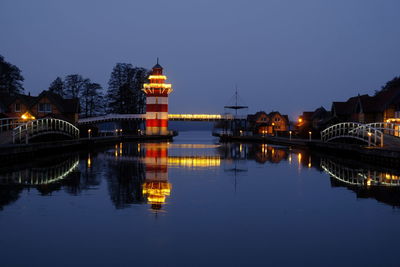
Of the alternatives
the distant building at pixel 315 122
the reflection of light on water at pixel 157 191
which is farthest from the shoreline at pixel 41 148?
the distant building at pixel 315 122

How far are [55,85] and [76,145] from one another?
199 feet

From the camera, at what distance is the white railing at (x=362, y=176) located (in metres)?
26.8

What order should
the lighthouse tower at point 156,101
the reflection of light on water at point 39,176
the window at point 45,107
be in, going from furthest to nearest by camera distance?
the lighthouse tower at point 156,101 < the window at point 45,107 < the reflection of light on water at point 39,176

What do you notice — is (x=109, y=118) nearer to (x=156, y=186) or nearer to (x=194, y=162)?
(x=194, y=162)

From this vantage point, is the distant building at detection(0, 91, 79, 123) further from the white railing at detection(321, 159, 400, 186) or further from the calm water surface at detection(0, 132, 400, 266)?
the white railing at detection(321, 159, 400, 186)

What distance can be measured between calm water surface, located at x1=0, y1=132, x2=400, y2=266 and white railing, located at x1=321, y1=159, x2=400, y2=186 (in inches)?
4.2

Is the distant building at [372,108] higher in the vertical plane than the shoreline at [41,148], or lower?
higher

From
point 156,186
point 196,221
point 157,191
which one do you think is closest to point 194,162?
point 156,186

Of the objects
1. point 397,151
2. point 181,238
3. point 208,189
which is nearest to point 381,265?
point 181,238

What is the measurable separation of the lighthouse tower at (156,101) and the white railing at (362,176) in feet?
204

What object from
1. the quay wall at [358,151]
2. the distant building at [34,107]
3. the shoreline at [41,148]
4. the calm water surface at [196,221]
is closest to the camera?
the calm water surface at [196,221]

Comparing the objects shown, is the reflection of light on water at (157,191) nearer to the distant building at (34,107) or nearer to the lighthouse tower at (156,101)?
the distant building at (34,107)

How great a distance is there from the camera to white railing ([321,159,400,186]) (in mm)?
26825

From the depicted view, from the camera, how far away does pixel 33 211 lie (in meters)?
17.7
